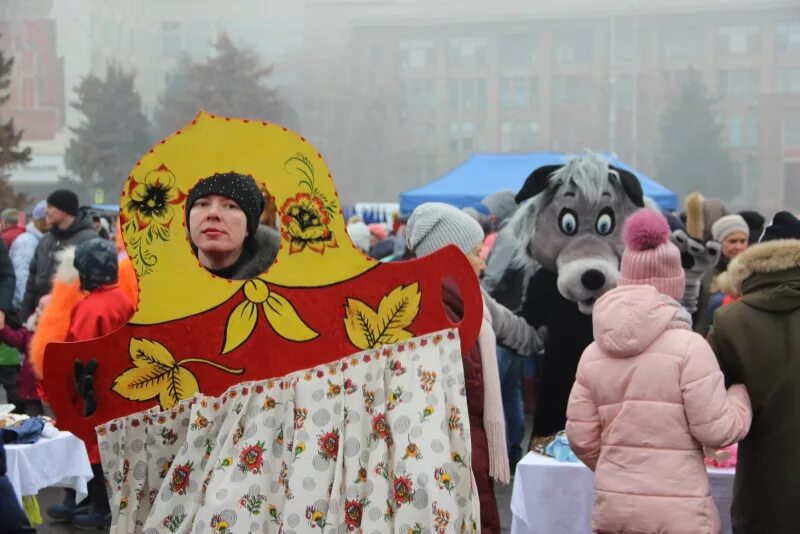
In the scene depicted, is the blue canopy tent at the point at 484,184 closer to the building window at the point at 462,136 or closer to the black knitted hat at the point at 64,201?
the black knitted hat at the point at 64,201

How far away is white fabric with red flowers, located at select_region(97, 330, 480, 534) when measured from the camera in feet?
10.4

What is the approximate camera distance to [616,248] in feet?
17.8

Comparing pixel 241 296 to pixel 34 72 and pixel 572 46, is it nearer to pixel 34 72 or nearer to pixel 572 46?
pixel 572 46

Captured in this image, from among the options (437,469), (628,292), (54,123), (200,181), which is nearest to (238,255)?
(200,181)

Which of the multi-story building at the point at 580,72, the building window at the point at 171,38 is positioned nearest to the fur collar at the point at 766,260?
the multi-story building at the point at 580,72

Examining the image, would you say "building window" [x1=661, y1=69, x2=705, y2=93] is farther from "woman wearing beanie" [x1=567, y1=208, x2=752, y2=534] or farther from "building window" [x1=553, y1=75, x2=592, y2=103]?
"woman wearing beanie" [x1=567, y1=208, x2=752, y2=534]

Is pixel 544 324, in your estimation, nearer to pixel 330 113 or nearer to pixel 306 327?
pixel 306 327

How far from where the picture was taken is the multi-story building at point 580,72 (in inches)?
1423

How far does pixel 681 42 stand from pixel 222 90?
49.8ft

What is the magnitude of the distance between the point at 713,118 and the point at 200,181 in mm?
34971

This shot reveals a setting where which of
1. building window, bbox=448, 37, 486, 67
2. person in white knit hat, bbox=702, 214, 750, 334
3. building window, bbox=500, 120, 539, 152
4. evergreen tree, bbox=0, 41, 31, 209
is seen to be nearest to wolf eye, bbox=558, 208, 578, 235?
person in white knit hat, bbox=702, 214, 750, 334

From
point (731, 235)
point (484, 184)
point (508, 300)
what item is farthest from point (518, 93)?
point (508, 300)

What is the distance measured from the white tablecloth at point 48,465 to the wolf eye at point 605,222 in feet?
9.29

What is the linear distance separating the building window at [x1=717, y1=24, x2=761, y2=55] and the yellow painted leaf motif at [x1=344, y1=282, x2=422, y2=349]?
3548 cm
